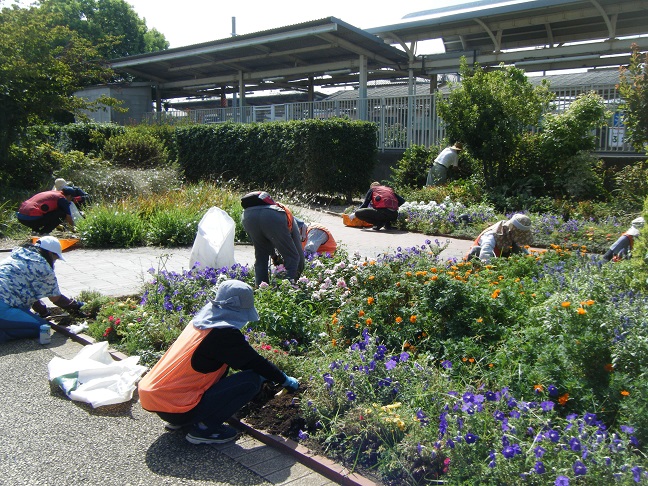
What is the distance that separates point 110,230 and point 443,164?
7815mm

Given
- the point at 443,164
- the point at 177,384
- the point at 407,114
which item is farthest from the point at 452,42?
the point at 177,384

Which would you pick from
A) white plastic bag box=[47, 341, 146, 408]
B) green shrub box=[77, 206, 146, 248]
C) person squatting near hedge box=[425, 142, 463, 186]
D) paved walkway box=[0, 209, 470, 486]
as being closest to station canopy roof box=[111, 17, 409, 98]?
person squatting near hedge box=[425, 142, 463, 186]

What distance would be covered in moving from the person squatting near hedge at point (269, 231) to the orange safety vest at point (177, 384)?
8.71 feet

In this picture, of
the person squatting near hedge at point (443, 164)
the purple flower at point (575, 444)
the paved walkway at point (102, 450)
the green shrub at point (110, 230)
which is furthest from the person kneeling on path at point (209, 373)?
the person squatting near hedge at point (443, 164)

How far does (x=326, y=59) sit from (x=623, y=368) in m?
21.8

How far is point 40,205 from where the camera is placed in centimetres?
1075

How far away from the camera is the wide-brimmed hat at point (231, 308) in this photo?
3965 mm

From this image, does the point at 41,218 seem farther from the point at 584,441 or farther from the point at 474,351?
the point at 584,441

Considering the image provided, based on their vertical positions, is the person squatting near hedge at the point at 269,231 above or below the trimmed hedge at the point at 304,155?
below

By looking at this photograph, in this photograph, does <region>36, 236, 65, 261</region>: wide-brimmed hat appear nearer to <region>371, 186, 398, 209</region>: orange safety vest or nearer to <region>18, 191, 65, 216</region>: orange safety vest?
<region>18, 191, 65, 216</region>: orange safety vest

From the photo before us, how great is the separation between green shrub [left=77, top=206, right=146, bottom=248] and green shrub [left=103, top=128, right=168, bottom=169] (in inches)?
252

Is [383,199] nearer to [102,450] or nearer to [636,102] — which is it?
[636,102]

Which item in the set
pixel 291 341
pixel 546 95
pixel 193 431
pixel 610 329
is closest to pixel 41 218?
pixel 291 341

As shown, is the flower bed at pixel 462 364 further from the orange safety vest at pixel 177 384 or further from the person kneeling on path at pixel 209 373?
the orange safety vest at pixel 177 384
